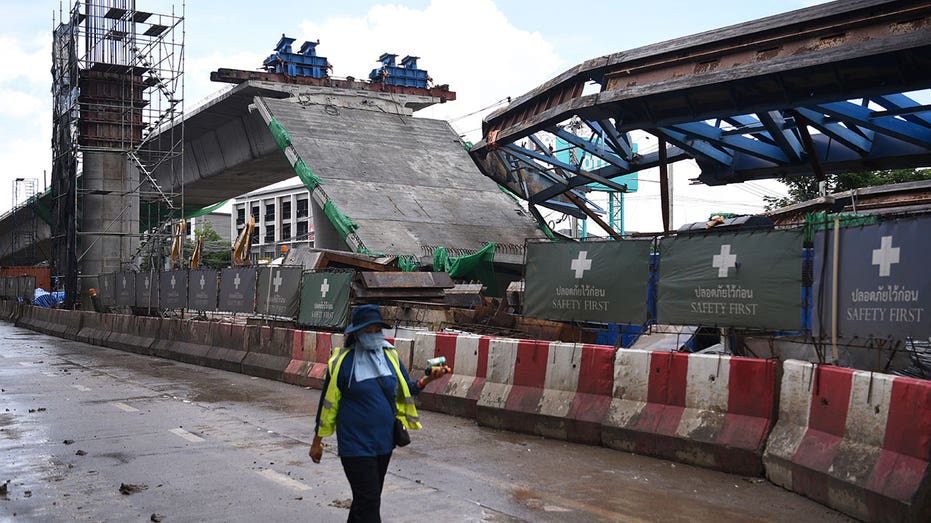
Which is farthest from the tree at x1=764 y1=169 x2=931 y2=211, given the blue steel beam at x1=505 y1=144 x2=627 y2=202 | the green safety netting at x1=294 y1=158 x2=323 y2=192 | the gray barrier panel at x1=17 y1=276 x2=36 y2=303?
the gray barrier panel at x1=17 y1=276 x2=36 y2=303

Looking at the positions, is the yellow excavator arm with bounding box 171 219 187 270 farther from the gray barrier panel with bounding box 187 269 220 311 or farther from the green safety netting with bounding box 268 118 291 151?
the gray barrier panel with bounding box 187 269 220 311

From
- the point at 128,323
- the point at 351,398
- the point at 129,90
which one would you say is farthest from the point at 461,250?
the point at 351,398

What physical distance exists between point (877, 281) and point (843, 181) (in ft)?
90.8

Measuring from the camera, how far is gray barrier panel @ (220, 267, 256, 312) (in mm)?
22859

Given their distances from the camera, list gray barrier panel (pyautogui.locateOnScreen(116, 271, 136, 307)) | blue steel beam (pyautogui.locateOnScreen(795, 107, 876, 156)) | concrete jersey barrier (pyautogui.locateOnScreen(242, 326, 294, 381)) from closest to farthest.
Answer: concrete jersey barrier (pyautogui.locateOnScreen(242, 326, 294, 381)) → blue steel beam (pyautogui.locateOnScreen(795, 107, 876, 156)) → gray barrier panel (pyautogui.locateOnScreen(116, 271, 136, 307))

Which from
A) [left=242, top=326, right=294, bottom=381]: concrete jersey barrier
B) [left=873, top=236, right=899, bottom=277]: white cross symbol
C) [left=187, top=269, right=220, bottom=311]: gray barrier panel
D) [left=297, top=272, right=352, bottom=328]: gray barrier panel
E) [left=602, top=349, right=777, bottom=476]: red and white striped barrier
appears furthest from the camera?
[left=187, top=269, right=220, bottom=311]: gray barrier panel

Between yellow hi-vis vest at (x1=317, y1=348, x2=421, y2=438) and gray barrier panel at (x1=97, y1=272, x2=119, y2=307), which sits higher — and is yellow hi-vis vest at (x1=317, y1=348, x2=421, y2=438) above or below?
below

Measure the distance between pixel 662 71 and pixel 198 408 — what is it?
11939mm

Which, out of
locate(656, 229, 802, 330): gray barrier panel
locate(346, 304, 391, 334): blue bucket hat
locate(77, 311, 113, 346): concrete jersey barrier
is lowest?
locate(77, 311, 113, 346): concrete jersey barrier

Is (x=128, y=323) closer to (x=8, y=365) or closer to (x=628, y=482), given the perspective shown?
(x=8, y=365)

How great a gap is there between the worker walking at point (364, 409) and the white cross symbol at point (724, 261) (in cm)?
613

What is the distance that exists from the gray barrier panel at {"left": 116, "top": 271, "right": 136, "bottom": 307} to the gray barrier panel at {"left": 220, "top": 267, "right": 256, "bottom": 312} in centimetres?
1007

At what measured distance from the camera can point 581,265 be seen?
43.4 ft

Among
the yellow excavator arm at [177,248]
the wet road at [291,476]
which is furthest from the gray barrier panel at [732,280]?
the yellow excavator arm at [177,248]
